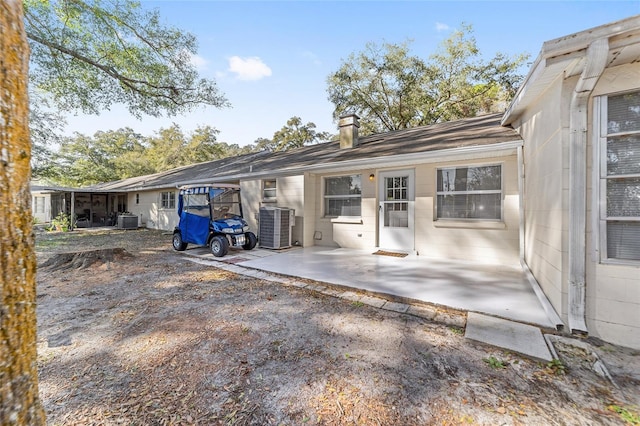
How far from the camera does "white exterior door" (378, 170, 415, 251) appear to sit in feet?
21.5

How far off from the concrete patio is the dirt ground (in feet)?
1.93

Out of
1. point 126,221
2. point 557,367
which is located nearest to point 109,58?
point 126,221

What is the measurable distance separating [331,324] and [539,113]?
426 centimetres

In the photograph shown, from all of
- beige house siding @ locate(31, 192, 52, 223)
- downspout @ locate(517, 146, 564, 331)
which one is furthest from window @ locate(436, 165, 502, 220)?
beige house siding @ locate(31, 192, 52, 223)

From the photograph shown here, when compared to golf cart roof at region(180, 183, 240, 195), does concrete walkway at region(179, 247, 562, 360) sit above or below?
below

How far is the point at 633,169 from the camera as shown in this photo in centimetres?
255

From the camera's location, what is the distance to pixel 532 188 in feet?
14.3

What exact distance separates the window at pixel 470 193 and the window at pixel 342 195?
84.6 inches

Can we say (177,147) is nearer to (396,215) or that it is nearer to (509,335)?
(396,215)

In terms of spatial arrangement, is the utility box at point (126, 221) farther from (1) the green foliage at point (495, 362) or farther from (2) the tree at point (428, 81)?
(1) the green foliage at point (495, 362)

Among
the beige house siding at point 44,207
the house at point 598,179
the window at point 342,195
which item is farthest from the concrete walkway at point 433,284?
the beige house siding at point 44,207

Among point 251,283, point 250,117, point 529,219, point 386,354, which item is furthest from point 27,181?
point 250,117

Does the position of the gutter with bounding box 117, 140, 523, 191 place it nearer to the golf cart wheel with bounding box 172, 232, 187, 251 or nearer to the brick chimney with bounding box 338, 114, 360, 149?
the brick chimney with bounding box 338, 114, 360, 149

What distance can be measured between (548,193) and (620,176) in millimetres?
760
